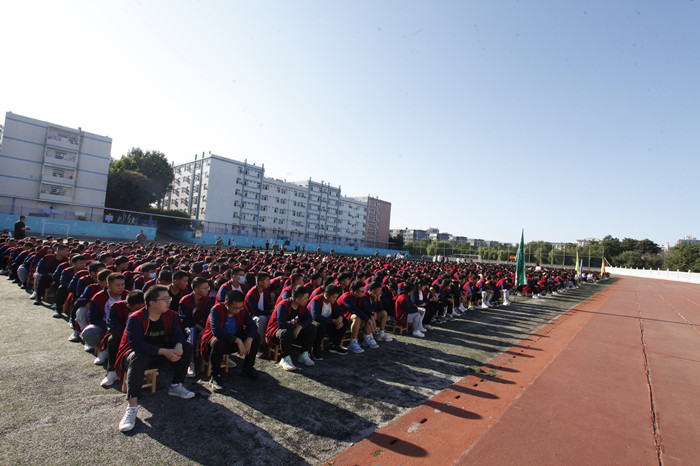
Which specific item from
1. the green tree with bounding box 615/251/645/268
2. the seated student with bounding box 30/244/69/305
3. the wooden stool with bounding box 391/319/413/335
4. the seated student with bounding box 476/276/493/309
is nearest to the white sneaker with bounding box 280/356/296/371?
the wooden stool with bounding box 391/319/413/335

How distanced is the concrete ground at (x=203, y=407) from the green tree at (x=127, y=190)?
46049 mm

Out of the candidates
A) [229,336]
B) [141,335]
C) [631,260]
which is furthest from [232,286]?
[631,260]

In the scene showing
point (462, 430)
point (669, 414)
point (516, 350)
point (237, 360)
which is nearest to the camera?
point (462, 430)

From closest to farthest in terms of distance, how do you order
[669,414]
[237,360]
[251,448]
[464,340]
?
[251,448]
[669,414]
[237,360]
[464,340]

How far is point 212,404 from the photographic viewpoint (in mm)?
4016

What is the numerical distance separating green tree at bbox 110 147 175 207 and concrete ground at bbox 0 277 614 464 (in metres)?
50.4

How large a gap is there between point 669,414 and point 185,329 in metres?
6.93

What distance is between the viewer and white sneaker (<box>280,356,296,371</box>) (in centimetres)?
530

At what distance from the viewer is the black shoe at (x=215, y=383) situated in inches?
172

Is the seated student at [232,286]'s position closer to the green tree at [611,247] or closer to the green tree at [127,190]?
the green tree at [127,190]

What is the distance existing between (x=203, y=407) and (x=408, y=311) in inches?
206

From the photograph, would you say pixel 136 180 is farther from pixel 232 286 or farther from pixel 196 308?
pixel 196 308

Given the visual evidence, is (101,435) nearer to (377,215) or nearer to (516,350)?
(516,350)

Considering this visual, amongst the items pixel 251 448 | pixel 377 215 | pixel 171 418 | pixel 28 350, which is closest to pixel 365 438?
pixel 251 448
